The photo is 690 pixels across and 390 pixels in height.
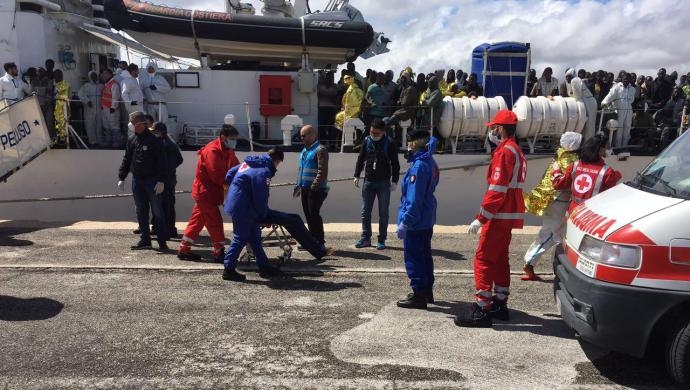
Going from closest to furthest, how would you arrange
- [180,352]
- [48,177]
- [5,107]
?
[180,352] < [5,107] < [48,177]

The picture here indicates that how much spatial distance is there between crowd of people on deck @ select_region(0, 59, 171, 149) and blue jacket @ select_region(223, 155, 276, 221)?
4527 mm

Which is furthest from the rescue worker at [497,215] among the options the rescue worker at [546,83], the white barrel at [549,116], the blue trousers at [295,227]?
the rescue worker at [546,83]

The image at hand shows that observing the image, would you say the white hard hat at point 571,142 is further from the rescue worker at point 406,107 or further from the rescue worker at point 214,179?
the rescue worker at point 406,107

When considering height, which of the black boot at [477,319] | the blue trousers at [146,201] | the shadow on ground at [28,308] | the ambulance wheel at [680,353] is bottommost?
the shadow on ground at [28,308]

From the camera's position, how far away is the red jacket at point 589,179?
4625 millimetres

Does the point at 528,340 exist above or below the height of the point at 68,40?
below

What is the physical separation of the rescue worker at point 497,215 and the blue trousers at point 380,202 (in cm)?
257

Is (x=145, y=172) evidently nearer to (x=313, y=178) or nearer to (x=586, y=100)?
(x=313, y=178)

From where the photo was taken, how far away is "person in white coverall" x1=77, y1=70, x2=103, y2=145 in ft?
31.7

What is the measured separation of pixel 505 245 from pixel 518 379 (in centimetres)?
108

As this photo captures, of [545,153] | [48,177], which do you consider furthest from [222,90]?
[545,153]

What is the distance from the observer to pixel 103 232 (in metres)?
7.41

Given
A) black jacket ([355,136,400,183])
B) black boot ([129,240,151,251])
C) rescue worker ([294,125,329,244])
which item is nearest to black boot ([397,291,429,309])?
rescue worker ([294,125,329,244])

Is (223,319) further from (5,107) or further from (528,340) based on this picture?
(5,107)
